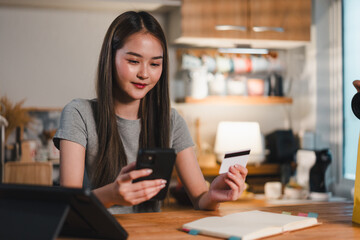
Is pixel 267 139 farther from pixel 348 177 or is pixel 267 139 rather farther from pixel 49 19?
pixel 49 19

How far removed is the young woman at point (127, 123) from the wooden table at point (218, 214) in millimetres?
166

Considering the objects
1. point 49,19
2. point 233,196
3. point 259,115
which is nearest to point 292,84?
point 259,115

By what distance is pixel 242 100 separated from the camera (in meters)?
3.56

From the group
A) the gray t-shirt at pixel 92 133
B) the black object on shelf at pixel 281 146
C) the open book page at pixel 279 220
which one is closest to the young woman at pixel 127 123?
the gray t-shirt at pixel 92 133

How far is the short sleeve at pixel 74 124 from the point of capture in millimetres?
1449

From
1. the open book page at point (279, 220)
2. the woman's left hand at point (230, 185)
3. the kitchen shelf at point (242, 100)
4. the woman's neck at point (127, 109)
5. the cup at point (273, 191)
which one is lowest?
the cup at point (273, 191)

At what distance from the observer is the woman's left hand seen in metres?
1.31

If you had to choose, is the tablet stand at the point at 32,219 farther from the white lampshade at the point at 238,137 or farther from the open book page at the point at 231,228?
the white lampshade at the point at 238,137

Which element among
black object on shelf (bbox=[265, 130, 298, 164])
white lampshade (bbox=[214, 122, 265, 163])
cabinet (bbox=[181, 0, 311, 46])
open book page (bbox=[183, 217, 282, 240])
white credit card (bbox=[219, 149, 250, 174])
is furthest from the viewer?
black object on shelf (bbox=[265, 130, 298, 164])

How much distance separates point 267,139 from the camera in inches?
145

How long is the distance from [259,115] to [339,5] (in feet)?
3.40

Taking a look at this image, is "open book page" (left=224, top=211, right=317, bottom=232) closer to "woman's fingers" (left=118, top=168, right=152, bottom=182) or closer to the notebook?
the notebook

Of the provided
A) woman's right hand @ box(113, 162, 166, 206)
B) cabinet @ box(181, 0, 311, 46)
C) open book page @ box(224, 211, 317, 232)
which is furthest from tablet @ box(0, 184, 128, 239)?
cabinet @ box(181, 0, 311, 46)

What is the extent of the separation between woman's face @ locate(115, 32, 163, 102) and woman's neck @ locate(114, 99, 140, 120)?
87 millimetres
